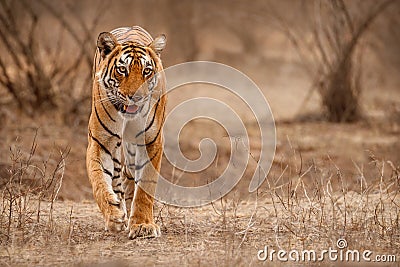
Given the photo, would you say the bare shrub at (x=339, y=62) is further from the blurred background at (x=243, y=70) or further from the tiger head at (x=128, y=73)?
→ the tiger head at (x=128, y=73)

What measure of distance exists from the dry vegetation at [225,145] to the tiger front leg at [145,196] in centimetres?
11

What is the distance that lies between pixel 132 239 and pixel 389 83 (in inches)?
499

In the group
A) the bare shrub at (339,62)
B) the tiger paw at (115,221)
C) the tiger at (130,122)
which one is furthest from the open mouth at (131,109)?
the bare shrub at (339,62)

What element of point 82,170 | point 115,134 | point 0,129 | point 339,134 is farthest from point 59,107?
point 115,134

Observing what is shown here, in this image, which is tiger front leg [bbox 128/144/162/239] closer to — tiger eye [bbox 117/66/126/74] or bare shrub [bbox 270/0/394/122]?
tiger eye [bbox 117/66/126/74]

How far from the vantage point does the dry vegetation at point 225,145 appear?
5332mm

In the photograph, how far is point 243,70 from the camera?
57.0 feet

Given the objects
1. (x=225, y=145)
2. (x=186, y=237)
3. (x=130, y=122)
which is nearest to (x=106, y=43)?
(x=130, y=122)

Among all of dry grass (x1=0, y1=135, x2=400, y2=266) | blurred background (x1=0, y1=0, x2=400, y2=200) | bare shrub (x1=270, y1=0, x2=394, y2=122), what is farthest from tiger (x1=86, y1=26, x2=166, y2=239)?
bare shrub (x1=270, y1=0, x2=394, y2=122)

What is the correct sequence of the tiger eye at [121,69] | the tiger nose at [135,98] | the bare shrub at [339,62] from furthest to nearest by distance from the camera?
1. the bare shrub at [339,62]
2. the tiger eye at [121,69]
3. the tiger nose at [135,98]

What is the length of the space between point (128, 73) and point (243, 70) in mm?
11935

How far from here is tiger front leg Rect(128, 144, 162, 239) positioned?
5.50m

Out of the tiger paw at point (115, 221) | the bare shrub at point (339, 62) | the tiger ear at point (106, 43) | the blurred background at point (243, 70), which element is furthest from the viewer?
the bare shrub at point (339, 62)

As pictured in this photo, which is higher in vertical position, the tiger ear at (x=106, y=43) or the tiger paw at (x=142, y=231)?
the tiger ear at (x=106, y=43)
